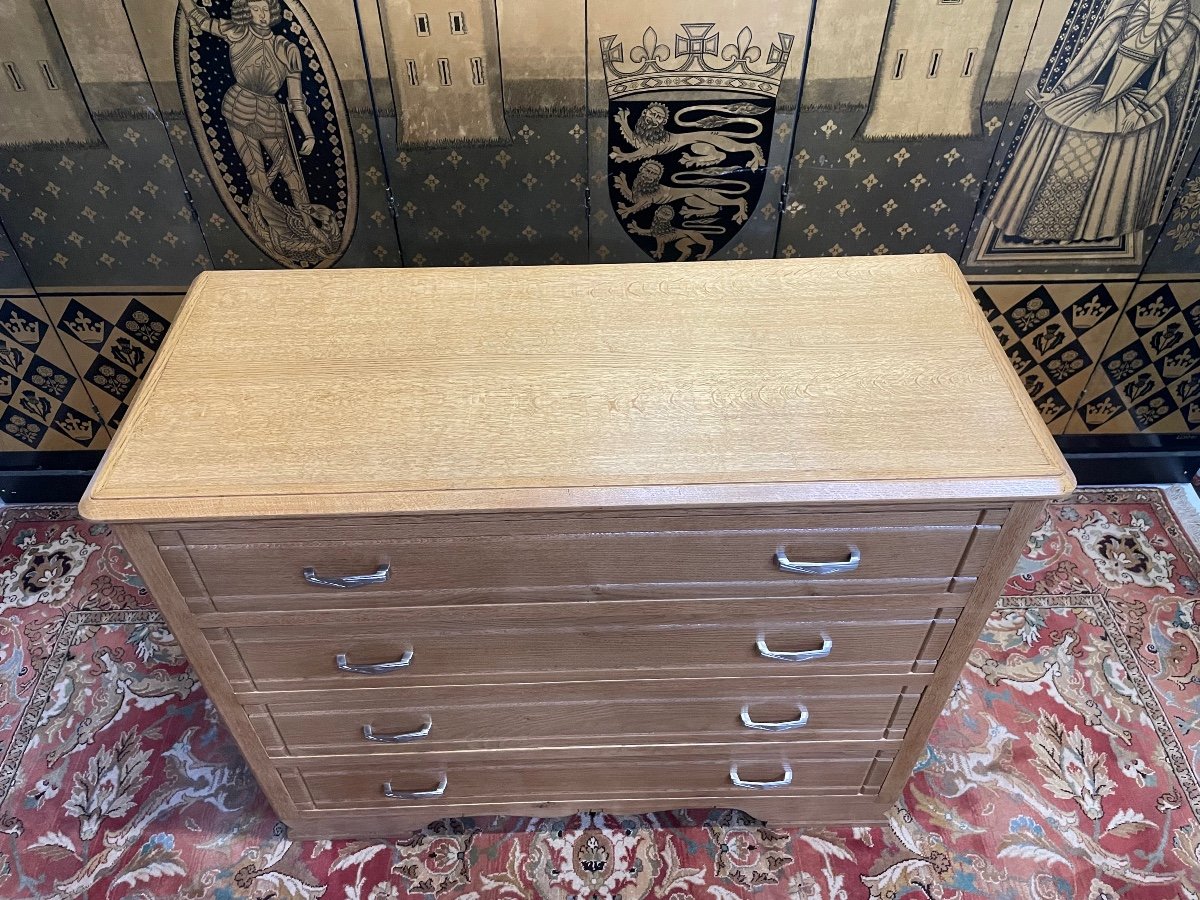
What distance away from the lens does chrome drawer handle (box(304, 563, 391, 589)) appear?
1025mm

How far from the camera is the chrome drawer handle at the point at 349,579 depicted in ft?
3.36

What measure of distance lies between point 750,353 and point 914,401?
8.9 inches

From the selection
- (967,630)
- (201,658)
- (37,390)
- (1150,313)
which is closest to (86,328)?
(37,390)

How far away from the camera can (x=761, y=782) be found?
1.39 meters

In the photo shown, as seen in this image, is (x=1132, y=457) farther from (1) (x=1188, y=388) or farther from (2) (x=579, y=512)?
(2) (x=579, y=512)

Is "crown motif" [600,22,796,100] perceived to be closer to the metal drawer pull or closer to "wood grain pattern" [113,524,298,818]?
"wood grain pattern" [113,524,298,818]

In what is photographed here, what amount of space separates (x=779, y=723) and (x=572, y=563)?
19.5 inches

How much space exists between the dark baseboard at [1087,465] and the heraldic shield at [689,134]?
1.08 m

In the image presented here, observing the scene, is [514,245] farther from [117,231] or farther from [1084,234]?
[1084,234]

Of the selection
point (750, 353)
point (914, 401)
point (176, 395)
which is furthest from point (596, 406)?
point (176, 395)

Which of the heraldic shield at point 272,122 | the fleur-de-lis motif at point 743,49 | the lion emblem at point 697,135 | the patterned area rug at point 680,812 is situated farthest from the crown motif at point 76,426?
the fleur-de-lis motif at point 743,49

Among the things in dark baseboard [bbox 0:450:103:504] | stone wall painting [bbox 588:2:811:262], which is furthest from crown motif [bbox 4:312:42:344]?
stone wall painting [bbox 588:2:811:262]

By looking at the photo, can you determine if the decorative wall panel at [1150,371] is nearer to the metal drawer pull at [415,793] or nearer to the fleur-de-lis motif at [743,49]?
the fleur-de-lis motif at [743,49]

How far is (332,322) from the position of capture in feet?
3.91
